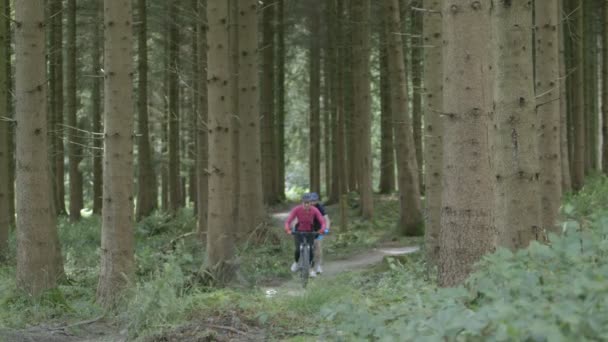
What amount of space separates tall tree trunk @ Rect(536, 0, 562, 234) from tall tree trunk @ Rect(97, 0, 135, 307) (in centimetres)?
558

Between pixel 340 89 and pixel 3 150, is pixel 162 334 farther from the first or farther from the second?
pixel 340 89

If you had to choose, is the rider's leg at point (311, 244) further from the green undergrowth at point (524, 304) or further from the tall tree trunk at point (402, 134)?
the green undergrowth at point (524, 304)

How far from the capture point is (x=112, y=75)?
10.5 meters

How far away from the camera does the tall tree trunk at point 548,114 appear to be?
10.4 m

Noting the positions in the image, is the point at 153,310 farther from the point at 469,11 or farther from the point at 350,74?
the point at 350,74

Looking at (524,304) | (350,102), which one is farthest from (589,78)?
(524,304)

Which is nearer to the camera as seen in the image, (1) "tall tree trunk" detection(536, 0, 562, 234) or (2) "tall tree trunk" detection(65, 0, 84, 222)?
(1) "tall tree trunk" detection(536, 0, 562, 234)

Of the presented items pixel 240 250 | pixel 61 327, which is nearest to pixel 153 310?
pixel 61 327

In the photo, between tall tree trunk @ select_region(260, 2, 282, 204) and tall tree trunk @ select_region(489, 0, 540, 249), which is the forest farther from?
tall tree trunk @ select_region(260, 2, 282, 204)

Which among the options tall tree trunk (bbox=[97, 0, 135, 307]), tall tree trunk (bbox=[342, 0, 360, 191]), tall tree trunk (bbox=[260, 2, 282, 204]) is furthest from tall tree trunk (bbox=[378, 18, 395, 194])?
tall tree trunk (bbox=[97, 0, 135, 307])

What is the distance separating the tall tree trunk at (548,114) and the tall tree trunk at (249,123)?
7.71 m

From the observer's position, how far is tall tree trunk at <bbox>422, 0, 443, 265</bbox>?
Answer: 11914 millimetres

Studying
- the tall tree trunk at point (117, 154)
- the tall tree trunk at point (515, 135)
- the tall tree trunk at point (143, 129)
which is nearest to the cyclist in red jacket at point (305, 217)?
the tall tree trunk at point (117, 154)

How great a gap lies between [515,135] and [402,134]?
12802 mm
